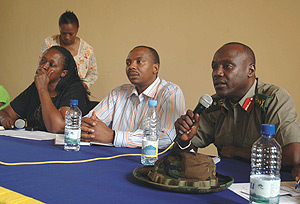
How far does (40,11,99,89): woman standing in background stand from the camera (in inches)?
152

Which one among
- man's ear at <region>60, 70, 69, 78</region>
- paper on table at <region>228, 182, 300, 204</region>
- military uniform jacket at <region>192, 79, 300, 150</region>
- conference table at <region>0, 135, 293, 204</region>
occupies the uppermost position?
man's ear at <region>60, 70, 69, 78</region>

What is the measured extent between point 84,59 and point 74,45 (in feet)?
0.64

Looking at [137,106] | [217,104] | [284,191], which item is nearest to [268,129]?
[284,191]

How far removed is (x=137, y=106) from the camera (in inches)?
104

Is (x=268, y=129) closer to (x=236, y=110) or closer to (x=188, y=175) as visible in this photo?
(x=188, y=175)

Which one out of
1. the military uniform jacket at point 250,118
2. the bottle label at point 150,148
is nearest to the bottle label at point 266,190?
the bottle label at point 150,148

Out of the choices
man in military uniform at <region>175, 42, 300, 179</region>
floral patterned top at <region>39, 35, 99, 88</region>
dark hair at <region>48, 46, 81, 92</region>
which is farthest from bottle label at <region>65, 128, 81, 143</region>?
floral patterned top at <region>39, 35, 99, 88</region>

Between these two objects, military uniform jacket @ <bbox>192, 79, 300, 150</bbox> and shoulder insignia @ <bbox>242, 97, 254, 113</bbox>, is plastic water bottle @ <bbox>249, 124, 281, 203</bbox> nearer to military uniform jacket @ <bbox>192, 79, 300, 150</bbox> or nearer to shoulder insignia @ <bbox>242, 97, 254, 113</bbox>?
military uniform jacket @ <bbox>192, 79, 300, 150</bbox>

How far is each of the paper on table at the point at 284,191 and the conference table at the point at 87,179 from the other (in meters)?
0.04

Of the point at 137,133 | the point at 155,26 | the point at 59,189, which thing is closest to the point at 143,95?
the point at 137,133

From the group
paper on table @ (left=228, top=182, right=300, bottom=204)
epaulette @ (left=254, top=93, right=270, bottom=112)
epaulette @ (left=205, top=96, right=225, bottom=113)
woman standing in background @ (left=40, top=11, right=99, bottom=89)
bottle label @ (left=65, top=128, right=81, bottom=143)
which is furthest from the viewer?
woman standing in background @ (left=40, top=11, right=99, bottom=89)

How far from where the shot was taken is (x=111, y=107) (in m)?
2.73

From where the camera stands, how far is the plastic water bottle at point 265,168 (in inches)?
40.5

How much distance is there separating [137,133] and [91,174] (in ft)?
2.69
